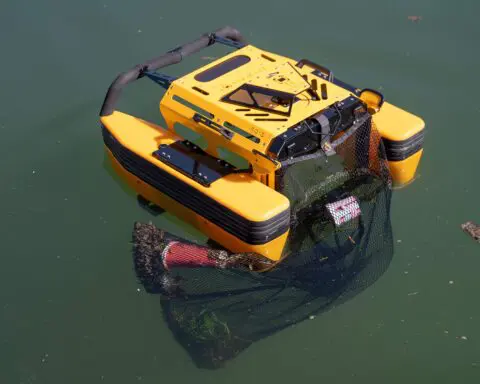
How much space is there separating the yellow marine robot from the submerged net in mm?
111

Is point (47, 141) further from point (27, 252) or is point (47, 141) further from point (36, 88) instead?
point (27, 252)

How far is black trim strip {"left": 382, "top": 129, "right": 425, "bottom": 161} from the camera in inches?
306

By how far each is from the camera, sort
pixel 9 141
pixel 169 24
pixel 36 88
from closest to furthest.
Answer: pixel 9 141, pixel 36 88, pixel 169 24

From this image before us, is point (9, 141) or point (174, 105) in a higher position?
point (174, 105)

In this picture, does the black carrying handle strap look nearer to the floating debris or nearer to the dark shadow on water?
the dark shadow on water

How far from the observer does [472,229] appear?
25.1 feet

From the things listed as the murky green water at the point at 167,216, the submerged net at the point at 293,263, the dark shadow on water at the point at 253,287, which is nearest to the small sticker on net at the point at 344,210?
the submerged net at the point at 293,263

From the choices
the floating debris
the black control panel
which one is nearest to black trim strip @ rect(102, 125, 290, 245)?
the black control panel

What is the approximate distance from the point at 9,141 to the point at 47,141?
49cm

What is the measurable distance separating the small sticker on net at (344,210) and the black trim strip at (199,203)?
611mm

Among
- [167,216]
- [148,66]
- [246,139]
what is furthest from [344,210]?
[148,66]

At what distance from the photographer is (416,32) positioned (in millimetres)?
10367

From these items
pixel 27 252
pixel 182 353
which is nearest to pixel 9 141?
pixel 27 252

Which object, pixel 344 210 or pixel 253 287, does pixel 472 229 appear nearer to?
pixel 344 210
